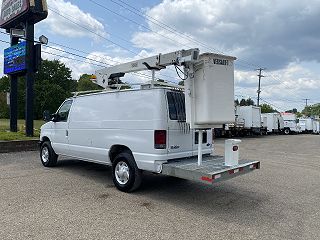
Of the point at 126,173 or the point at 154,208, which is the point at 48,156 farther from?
the point at 154,208

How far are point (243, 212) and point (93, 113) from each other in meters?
4.23

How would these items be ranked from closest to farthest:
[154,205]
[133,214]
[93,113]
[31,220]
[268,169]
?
1. [31,220]
2. [133,214]
3. [154,205]
4. [93,113]
5. [268,169]

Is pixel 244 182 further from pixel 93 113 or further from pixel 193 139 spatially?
pixel 93 113

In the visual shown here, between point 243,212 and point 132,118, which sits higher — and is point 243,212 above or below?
below

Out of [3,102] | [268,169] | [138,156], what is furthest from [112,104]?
[3,102]

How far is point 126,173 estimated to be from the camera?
22.7 ft

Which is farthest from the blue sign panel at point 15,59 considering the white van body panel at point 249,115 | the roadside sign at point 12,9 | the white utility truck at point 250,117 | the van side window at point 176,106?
the white van body panel at point 249,115

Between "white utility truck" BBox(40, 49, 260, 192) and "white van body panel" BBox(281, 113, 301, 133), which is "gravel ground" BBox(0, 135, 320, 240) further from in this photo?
"white van body panel" BBox(281, 113, 301, 133)

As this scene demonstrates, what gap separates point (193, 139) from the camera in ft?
23.5

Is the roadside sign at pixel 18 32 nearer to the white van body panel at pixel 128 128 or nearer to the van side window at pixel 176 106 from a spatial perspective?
the white van body panel at pixel 128 128

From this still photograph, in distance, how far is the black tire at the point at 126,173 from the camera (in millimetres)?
6723

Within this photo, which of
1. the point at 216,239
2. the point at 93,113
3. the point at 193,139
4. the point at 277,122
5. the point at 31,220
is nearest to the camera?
the point at 216,239

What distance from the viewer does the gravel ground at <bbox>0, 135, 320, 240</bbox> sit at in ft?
15.5

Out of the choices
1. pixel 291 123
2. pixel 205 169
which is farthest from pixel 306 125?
pixel 205 169
